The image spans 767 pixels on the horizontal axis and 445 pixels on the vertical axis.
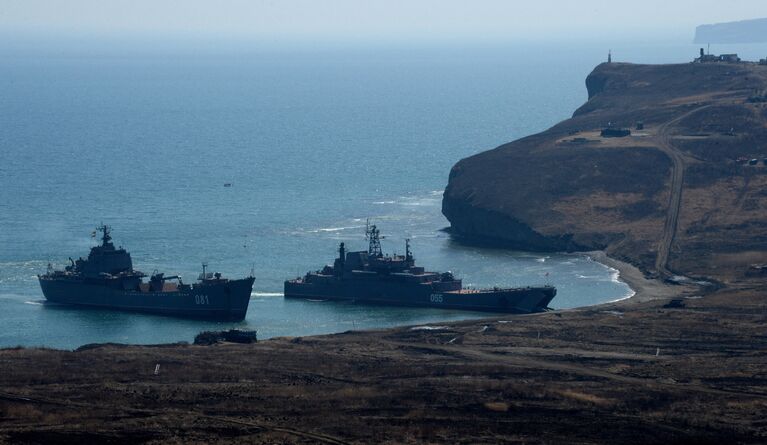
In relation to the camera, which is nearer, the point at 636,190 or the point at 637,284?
the point at 637,284

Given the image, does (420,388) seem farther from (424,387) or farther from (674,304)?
(674,304)

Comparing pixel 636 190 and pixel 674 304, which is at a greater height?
pixel 636 190

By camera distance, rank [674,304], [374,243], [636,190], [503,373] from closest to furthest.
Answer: [503,373]
[674,304]
[374,243]
[636,190]

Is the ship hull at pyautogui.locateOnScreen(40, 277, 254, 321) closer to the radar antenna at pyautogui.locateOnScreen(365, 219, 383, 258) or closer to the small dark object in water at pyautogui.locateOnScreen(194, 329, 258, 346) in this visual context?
the radar antenna at pyautogui.locateOnScreen(365, 219, 383, 258)

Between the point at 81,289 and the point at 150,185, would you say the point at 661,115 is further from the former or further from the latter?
the point at 81,289

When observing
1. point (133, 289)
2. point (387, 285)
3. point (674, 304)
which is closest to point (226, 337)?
point (133, 289)

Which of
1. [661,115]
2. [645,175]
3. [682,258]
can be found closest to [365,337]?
[682,258]

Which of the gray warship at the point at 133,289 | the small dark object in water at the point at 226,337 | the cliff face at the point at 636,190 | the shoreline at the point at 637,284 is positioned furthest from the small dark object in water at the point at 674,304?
the small dark object in water at the point at 226,337

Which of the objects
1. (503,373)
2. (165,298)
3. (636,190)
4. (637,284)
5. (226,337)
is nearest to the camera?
(503,373)
